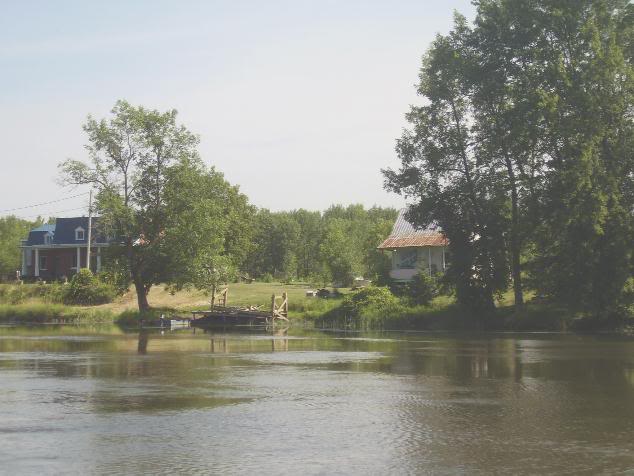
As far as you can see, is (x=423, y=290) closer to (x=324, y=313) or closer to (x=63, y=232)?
(x=324, y=313)

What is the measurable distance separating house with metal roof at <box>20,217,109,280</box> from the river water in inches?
2244

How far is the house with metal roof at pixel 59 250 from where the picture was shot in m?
88.2

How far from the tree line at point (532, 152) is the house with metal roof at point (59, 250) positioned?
1816 inches

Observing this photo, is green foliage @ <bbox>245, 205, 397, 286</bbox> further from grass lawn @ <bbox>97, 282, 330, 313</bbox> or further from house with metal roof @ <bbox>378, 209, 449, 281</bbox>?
grass lawn @ <bbox>97, 282, 330, 313</bbox>

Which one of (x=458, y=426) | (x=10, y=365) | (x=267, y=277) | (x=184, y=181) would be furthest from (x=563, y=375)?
(x=267, y=277)

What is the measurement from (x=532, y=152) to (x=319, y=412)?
36.8 m

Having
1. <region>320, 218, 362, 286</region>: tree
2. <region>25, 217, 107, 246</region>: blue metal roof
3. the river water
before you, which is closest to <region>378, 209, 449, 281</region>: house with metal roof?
<region>320, 218, 362, 286</region>: tree

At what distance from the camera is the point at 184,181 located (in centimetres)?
6241

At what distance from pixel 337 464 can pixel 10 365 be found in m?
19.7

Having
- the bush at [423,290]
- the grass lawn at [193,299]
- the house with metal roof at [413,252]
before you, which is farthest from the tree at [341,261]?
the bush at [423,290]

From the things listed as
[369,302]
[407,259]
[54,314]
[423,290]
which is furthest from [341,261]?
[54,314]

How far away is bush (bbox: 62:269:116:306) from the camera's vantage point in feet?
232

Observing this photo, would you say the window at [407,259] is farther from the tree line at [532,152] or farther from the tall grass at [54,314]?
the tall grass at [54,314]

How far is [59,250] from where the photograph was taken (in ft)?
294
